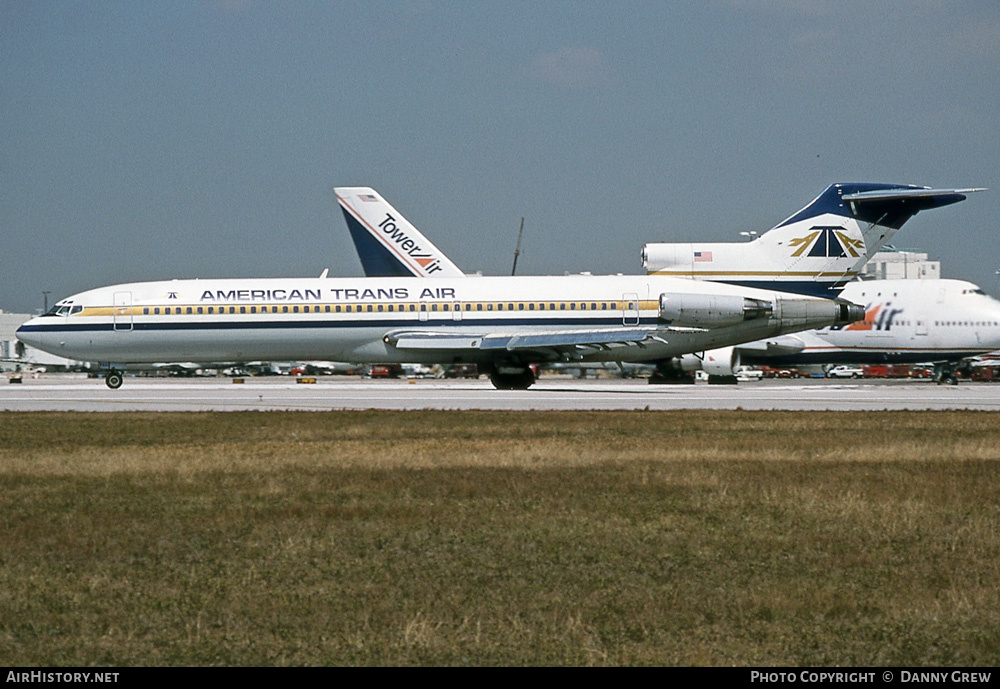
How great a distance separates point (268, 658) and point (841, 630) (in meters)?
3.93

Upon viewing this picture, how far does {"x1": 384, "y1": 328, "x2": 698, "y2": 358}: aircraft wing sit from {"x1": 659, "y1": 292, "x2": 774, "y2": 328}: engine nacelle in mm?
755

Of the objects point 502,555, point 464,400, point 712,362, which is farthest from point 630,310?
point 502,555

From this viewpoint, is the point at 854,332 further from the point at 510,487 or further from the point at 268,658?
the point at 268,658

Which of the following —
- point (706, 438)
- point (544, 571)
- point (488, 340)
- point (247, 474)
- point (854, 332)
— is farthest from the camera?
point (854, 332)

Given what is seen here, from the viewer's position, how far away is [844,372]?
302ft

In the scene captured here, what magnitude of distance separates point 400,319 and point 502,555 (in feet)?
114

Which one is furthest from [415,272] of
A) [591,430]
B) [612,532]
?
[612,532]

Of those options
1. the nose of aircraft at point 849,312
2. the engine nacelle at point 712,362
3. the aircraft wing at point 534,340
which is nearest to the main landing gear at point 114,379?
the aircraft wing at point 534,340

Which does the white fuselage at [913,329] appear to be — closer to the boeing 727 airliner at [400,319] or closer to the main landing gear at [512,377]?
the boeing 727 airliner at [400,319]

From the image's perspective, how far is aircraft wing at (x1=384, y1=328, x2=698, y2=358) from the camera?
Result: 43938mm

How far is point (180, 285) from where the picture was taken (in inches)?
1822

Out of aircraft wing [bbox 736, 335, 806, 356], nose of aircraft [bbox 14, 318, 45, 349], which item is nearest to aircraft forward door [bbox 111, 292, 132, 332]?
nose of aircraft [bbox 14, 318, 45, 349]

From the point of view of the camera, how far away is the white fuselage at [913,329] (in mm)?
63375

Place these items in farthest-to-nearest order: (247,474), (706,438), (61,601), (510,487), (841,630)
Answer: (706,438) < (247,474) < (510,487) < (61,601) < (841,630)
